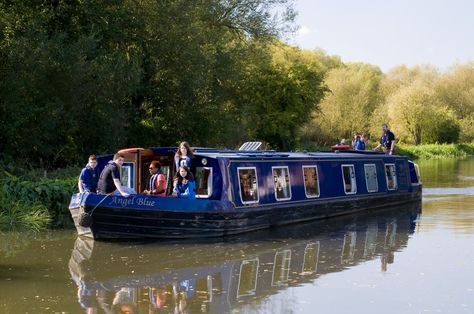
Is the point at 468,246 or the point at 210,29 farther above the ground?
the point at 210,29

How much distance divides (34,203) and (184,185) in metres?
3.22

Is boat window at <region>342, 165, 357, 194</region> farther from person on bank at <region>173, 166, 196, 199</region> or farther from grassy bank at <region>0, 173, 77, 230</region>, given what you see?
grassy bank at <region>0, 173, 77, 230</region>

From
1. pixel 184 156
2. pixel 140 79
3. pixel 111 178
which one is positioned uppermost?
pixel 140 79

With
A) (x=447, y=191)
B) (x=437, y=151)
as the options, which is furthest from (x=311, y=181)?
(x=437, y=151)

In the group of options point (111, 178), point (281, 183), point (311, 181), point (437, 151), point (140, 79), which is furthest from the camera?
point (437, 151)

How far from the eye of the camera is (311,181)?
1669cm

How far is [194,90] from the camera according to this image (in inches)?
991

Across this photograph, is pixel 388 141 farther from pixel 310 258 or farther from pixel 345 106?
pixel 345 106

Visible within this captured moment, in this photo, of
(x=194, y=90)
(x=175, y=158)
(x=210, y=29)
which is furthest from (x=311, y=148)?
(x=175, y=158)

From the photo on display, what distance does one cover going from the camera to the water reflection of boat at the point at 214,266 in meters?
8.88

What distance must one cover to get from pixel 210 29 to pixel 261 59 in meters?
3.48

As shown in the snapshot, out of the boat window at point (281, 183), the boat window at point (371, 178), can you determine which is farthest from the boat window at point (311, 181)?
the boat window at point (371, 178)

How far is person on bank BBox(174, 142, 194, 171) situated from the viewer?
13.4 meters

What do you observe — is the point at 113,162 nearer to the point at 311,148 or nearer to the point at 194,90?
the point at 194,90
